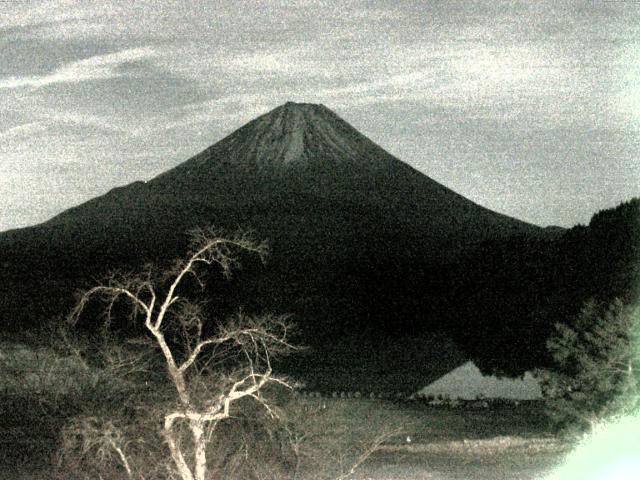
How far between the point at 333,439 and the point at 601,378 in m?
6.15

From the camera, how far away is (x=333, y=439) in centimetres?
2380

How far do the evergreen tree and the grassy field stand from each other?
91 centimetres

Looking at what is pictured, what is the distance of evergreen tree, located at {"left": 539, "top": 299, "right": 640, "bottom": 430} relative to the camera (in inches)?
897

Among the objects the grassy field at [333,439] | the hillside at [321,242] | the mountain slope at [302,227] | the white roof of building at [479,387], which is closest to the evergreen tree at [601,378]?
the grassy field at [333,439]

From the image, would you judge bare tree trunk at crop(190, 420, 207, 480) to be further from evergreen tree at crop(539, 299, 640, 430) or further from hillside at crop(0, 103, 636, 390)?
hillside at crop(0, 103, 636, 390)

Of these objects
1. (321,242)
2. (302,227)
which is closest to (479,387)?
(321,242)

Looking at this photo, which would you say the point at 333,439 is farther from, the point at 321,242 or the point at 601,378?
the point at 321,242

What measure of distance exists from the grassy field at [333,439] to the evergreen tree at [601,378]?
0.91 m

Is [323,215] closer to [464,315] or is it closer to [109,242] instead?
[109,242]

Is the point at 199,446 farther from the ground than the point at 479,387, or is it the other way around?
the point at 199,446

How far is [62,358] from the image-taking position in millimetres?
24250

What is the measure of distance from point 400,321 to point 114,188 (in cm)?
10010

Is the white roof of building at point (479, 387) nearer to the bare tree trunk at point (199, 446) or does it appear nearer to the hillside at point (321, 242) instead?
the hillside at point (321, 242)

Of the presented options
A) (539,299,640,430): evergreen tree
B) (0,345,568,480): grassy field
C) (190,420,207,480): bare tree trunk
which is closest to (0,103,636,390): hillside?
(0,345,568,480): grassy field
